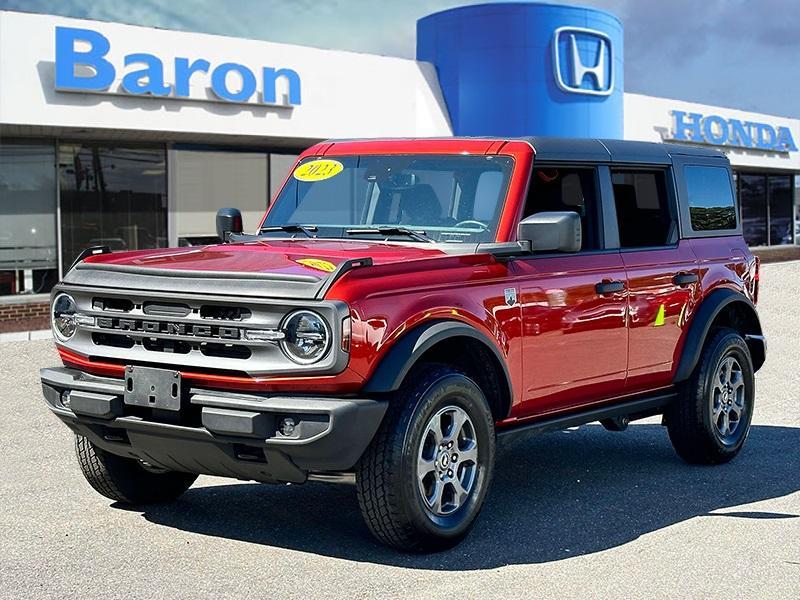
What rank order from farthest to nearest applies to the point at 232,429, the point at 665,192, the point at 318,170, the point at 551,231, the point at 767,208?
the point at 767,208 < the point at 665,192 < the point at 318,170 < the point at 551,231 < the point at 232,429

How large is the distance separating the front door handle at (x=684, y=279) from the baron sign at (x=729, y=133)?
24250 millimetres

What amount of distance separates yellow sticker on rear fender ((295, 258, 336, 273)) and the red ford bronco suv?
0.03 meters

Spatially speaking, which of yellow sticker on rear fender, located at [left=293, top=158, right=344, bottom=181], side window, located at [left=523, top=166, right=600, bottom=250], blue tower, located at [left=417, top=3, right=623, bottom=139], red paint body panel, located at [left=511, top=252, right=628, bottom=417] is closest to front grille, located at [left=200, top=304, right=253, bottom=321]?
red paint body panel, located at [left=511, top=252, right=628, bottom=417]

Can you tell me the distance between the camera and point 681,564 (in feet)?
17.6

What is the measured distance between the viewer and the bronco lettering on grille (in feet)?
17.0

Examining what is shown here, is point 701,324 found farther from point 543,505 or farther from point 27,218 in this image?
point 27,218

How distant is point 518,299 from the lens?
239 inches

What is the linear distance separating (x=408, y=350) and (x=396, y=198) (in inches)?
60.9

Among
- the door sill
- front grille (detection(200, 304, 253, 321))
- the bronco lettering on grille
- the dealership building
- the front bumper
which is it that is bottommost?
the door sill

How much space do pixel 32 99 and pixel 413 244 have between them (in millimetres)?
13165

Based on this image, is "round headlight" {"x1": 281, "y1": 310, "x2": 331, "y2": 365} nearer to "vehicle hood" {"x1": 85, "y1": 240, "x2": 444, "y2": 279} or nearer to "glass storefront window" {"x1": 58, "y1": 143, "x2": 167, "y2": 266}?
"vehicle hood" {"x1": 85, "y1": 240, "x2": 444, "y2": 279}

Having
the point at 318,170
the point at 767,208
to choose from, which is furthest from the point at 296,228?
the point at 767,208

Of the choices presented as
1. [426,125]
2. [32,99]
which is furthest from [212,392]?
[426,125]

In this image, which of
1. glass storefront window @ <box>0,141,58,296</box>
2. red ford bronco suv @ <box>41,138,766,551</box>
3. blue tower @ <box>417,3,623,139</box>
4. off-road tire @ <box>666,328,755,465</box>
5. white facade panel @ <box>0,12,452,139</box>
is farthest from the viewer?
blue tower @ <box>417,3,623,139</box>
